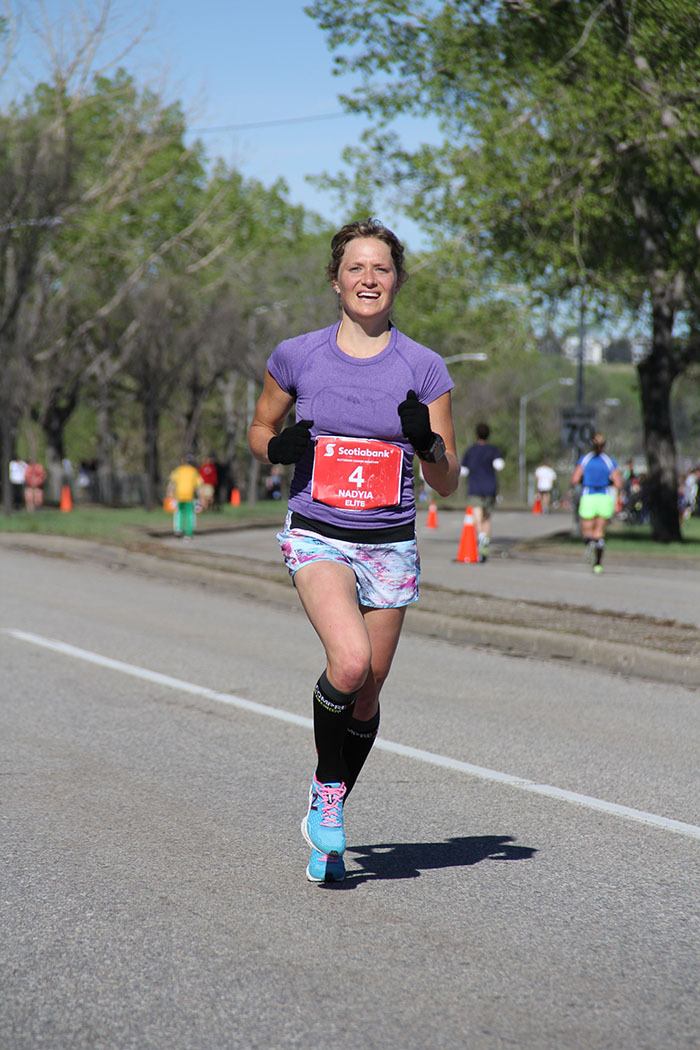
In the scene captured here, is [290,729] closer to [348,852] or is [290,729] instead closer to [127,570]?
[348,852]

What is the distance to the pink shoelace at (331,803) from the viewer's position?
16.4 ft

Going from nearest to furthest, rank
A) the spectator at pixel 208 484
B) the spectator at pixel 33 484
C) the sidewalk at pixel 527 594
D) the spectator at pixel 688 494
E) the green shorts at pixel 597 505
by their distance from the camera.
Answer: the sidewalk at pixel 527 594 → the green shorts at pixel 597 505 → the spectator at pixel 208 484 → the spectator at pixel 33 484 → the spectator at pixel 688 494

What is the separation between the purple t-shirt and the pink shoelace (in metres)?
0.80

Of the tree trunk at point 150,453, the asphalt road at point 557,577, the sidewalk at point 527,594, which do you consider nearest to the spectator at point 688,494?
the tree trunk at point 150,453

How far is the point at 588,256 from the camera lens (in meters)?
29.7

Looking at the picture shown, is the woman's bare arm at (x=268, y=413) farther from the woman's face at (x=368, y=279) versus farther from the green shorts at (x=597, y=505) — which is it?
the green shorts at (x=597, y=505)

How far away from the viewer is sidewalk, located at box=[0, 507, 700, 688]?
11.8 metres

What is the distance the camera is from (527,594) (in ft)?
59.1

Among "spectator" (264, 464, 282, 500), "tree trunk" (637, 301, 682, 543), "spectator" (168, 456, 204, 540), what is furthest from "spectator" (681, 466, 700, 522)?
"spectator" (168, 456, 204, 540)

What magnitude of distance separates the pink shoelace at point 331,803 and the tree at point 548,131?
17.4m

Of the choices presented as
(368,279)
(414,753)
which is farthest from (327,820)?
(414,753)

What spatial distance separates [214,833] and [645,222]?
25.6 metres

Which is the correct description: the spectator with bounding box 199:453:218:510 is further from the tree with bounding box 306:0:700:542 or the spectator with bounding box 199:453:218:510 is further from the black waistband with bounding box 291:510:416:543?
the black waistband with bounding box 291:510:416:543

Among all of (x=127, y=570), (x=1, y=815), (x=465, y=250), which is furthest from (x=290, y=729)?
(x=465, y=250)
